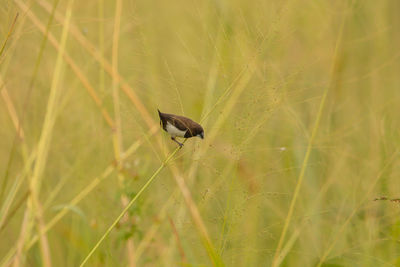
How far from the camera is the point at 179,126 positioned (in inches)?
29.5

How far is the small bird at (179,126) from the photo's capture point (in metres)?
0.75

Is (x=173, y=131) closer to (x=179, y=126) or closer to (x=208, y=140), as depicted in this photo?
(x=179, y=126)

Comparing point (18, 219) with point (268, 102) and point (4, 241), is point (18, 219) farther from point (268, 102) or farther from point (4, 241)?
point (268, 102)

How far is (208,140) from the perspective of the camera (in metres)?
0.92

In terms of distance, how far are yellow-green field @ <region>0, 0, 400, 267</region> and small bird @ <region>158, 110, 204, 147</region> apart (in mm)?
23

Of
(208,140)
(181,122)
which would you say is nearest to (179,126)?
(181,122)

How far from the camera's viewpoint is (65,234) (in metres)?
1.41

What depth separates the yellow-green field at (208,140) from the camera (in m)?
0.82

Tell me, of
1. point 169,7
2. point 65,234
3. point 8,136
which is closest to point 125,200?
point 65,234

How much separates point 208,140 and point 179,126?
0.18 m

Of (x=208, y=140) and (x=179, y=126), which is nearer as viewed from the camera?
(x=179, y=126)

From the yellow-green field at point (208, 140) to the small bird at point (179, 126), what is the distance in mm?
23

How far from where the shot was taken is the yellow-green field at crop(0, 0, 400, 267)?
815 mm

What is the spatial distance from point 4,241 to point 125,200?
0.47 meters
